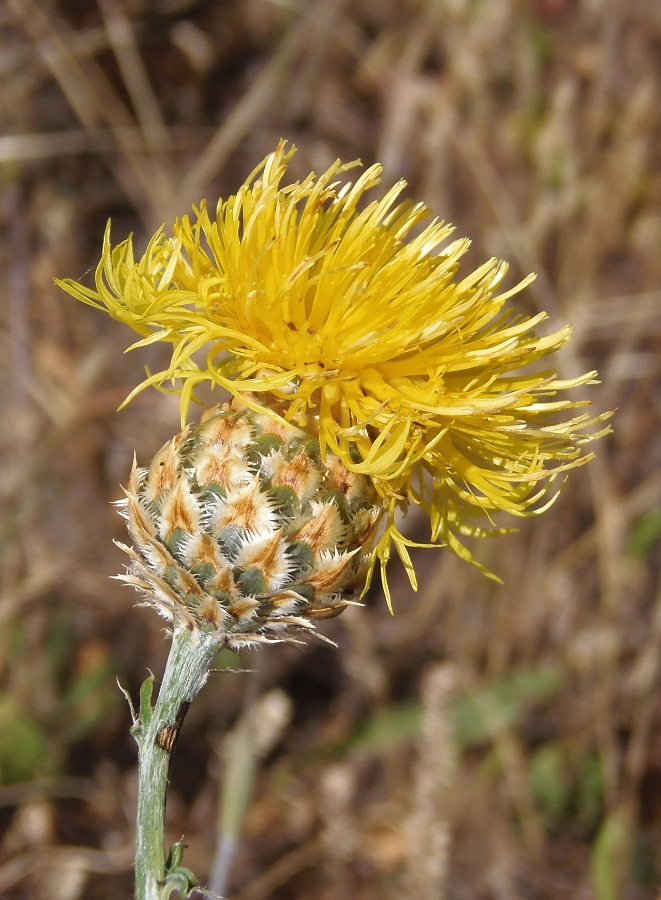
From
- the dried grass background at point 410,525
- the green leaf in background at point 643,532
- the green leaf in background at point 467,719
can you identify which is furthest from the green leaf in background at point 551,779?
the green leaf in background at point 643,532

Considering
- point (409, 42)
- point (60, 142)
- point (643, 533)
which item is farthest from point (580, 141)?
point (60, 142)

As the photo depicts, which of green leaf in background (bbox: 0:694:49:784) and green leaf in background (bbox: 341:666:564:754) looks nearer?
green leaf in background (bbox: 0:694:49:784)

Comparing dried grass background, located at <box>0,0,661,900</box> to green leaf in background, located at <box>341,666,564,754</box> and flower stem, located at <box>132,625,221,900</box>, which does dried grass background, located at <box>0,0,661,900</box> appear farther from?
flower stem, located at <box>132,625,221,900</box>

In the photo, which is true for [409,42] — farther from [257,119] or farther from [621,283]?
[621,283]

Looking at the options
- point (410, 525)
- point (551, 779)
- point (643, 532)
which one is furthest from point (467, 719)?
point (643, 532)

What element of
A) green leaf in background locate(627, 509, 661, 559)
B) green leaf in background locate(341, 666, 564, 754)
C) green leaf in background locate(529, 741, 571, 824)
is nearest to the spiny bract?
green leaf in background locate(341, 666, 564, 754)

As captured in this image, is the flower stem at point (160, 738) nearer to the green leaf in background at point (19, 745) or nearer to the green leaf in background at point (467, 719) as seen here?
the green leaf in background at point (19, 745)
